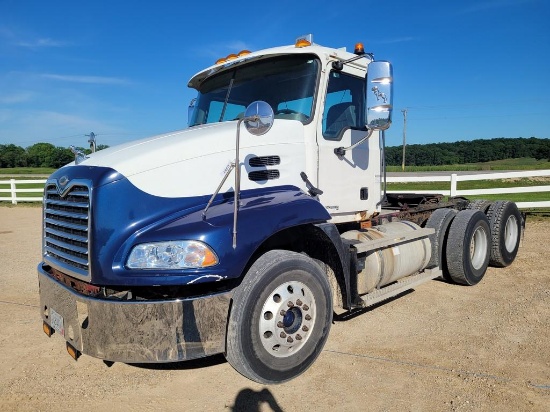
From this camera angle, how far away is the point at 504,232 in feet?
22.8

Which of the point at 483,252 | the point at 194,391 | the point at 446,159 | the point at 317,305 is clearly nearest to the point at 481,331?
the point at 317,305

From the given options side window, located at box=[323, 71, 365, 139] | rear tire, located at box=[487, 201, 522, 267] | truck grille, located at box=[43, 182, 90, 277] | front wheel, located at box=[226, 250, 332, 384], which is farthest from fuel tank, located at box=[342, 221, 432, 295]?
truck grille, located at box=[43, 182, 90, 277]

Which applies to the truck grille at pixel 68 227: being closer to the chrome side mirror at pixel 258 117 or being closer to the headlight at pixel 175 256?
the headlight at pixel 175 256

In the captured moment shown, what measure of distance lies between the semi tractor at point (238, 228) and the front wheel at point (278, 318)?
0.01 m

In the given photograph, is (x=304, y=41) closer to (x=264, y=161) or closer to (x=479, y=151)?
(x=264, y=161)

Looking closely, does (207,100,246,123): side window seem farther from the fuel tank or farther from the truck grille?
the truck grille

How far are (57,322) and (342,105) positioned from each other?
3.31 meters

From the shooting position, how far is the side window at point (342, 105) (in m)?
4.36

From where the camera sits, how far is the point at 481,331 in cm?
430

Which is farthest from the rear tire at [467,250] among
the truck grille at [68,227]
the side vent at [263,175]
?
the truck grille at [68,227]

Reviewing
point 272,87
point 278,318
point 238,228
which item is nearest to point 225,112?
point 272,87

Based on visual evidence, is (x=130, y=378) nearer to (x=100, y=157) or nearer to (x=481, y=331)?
(x=100, y=157)

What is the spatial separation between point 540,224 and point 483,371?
9406mm

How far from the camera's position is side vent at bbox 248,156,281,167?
3.73 metres
